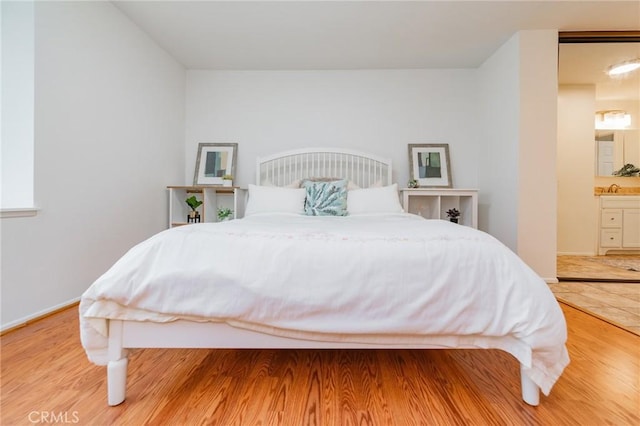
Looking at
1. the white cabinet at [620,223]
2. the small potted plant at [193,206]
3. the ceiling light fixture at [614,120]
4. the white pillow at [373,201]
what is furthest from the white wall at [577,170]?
the small potted plant at [193,206]

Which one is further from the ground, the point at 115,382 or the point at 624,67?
the point at 624,67

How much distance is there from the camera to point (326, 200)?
2.52 metres

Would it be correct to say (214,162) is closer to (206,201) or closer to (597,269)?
(206,201)

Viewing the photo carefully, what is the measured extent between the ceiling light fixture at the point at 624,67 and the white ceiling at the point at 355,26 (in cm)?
87

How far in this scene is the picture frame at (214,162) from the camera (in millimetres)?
3436

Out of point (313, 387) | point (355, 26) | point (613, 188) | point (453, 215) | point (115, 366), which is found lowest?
point (313, 387)

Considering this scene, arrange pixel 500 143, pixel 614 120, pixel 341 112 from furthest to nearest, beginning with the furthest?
pixel 614 120 → pixel 341 112 → pixel 500 143

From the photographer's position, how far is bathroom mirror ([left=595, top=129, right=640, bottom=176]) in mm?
4301

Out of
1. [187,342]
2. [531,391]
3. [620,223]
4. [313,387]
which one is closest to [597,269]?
[620,223]

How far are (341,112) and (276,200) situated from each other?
1.57 metres

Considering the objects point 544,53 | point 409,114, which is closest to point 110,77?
point 409,114

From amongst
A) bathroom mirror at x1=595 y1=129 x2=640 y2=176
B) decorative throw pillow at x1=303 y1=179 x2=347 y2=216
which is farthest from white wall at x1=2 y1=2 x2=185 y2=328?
A: bathroom mirror at x1=595 y1=129 x2=640 y2=176

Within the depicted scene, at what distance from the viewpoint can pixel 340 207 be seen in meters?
2.51

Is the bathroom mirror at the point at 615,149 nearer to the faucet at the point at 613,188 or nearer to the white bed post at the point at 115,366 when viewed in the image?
the faucet at the point at 613,188
